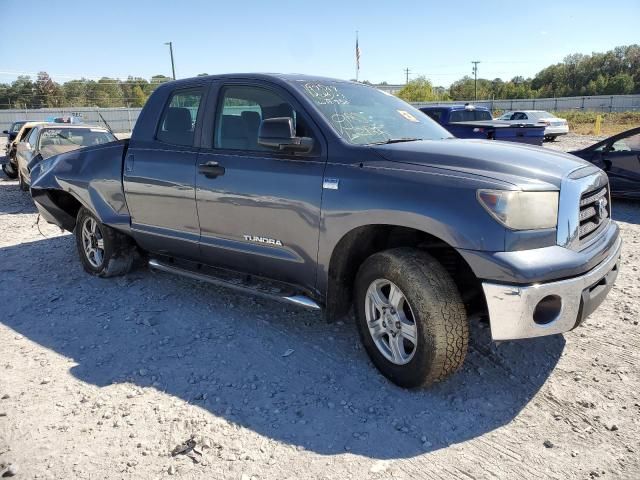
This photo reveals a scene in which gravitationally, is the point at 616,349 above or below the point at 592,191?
below

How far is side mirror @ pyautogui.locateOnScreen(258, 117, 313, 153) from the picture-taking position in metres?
3.21

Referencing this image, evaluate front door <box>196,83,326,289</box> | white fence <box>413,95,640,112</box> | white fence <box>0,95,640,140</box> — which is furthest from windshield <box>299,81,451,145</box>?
white fence <box>413,95,640,112</box>

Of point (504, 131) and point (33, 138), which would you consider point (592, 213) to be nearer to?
point (504, 131)

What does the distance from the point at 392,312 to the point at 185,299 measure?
2.28 m

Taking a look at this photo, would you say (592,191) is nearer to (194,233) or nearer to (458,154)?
(458,154)

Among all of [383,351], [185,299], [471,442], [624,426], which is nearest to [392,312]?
[383,351]

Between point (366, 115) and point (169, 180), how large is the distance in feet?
5.67

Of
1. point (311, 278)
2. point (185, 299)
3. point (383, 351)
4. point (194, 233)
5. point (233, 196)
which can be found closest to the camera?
point (383, 351)

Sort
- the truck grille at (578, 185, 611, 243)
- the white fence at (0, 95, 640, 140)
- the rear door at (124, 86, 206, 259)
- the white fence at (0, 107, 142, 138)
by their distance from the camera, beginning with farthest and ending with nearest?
the white fence at (0, 95, 640, 140) < the white fence at (0, 107, 142, 138) < the rear door at (124, 86, 206, 259) < the truck grille at (578, 185, 611, 243)

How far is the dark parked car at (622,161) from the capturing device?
Answer: 25.6 ft

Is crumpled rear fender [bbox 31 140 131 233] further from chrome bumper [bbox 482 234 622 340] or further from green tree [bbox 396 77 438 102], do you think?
green tree [bbox 396 77 438 102]

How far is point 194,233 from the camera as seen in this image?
4.09 meters

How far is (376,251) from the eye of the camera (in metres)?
3.38

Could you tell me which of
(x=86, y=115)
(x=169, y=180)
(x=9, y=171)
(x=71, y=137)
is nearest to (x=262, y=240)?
(x=169, y=180)
